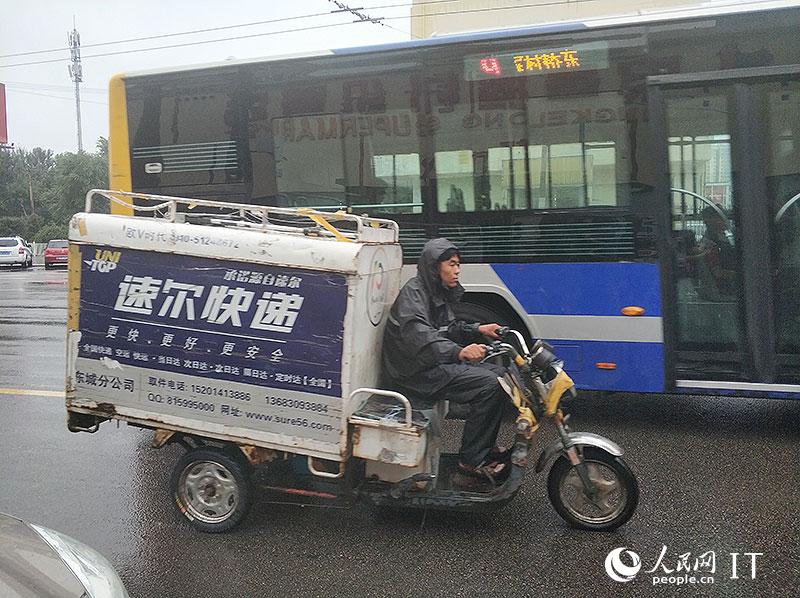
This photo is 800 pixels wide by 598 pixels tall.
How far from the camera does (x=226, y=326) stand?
14.4 feet

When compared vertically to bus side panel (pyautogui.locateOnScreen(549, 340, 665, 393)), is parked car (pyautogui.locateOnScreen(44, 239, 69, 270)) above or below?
above

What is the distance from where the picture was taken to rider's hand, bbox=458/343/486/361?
4.46 metres

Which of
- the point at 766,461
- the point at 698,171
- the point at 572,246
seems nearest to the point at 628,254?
the point at 572,246

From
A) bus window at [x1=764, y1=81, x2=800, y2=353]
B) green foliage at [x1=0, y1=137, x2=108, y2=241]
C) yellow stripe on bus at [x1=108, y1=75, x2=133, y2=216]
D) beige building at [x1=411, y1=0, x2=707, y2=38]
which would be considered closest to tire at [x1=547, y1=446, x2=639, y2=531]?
bus window at [x1=764, y1=81, x2=800, y2=353]

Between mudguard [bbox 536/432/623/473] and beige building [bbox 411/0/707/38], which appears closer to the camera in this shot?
mudguard [bbox 536/432/623/473]

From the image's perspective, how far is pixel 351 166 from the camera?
23.4 ft

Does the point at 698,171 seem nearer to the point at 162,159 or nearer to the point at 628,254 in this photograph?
the point at 628,254

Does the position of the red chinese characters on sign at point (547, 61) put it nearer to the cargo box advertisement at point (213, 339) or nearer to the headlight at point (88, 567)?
the cargo box advertisement at point (213, 339)

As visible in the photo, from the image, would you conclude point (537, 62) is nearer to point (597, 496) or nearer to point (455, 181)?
point (455, 181)

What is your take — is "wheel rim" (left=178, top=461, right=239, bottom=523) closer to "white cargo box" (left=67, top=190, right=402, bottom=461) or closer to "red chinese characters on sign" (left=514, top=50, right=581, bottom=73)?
"white cargo box" (left=67, top=190, right=402, bottom=461)

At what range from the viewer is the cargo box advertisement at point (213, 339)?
168 inches

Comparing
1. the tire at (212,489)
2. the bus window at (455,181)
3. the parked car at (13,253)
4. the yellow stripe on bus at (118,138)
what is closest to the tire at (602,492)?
the tire at (212,489)

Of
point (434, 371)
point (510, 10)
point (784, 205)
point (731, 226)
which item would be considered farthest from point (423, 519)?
point (510, 10)

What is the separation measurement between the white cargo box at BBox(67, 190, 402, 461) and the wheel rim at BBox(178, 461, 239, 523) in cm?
28
